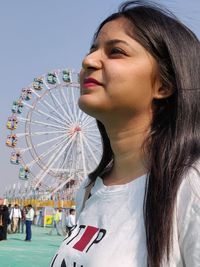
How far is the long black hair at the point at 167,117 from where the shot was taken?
1084mm

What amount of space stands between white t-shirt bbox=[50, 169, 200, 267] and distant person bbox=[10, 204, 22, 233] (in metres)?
14.8

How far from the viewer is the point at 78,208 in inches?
60.0

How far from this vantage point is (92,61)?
1.32 m

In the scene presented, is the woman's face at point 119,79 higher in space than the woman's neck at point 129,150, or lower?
higher

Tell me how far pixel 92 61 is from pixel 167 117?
0.25 m

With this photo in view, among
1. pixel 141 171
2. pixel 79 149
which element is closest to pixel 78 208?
pixel 141 171

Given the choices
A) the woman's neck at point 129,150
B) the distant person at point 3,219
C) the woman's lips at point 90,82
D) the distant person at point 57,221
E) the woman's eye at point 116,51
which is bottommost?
the distant person at point 57,221

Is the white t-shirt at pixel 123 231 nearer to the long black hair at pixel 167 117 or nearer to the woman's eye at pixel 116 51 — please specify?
the long black hair at pixel 167 117

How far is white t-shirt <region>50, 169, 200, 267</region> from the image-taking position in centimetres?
104

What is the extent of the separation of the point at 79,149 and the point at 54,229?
10529mm

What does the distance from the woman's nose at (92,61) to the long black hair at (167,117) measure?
118 millimetres

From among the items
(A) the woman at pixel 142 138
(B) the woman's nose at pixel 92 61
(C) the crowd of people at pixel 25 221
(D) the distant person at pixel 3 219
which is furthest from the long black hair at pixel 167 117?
(D) the distant person at pixel 3 219

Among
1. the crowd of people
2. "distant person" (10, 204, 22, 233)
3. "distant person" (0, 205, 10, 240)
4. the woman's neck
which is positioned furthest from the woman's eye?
"distant person" (10, 204, 22, 233)

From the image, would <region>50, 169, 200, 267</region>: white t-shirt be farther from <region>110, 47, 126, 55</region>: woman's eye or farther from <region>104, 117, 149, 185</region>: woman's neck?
<region>110, 47, 126, 55</region>: woman's eye
